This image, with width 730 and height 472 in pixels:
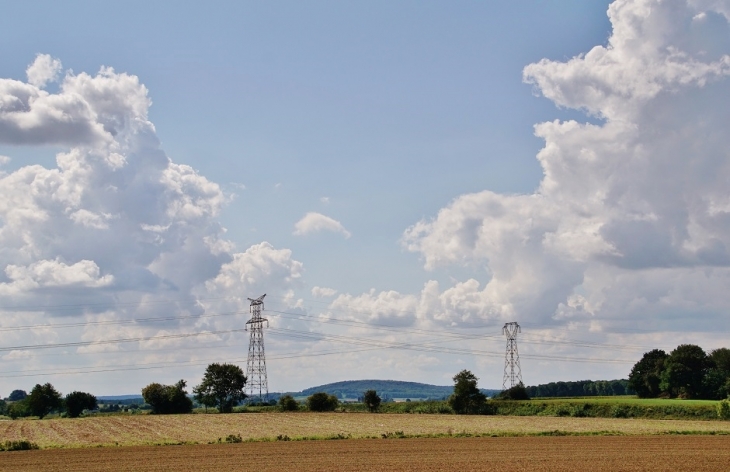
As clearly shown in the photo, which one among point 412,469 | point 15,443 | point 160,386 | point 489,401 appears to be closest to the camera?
point 412,469

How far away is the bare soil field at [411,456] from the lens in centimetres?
5284

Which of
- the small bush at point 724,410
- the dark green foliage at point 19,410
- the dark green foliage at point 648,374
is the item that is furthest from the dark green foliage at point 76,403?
the dark green foliage at point 648,374

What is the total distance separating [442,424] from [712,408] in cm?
4062

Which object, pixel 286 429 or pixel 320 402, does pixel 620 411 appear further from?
pixel 286 429

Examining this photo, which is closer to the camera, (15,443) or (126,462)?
(126,462)

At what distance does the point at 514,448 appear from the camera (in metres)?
66.5

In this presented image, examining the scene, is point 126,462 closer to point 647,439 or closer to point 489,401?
point 647,439

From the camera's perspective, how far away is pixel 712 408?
367ft

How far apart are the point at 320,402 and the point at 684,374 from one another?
253 ft

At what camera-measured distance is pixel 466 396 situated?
446 feet

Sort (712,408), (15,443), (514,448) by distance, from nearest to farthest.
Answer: (514,448) → (15,443) → (712,408)

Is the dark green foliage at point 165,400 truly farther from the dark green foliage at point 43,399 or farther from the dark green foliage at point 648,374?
the dark green foliage at point 648,374

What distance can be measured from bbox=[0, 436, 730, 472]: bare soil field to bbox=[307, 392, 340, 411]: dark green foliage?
69.2 m

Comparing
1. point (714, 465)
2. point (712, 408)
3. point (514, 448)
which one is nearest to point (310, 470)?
point (514, 448)
